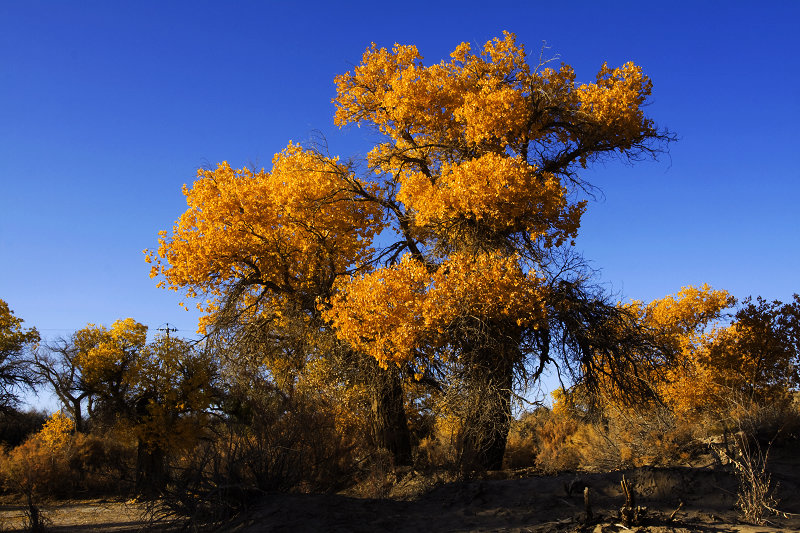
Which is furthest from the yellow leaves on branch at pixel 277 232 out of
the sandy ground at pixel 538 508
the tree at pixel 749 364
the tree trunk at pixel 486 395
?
the tree at pixel 749 364

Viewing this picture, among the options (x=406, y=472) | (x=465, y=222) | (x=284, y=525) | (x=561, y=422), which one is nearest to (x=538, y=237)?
(x=465, y=222)

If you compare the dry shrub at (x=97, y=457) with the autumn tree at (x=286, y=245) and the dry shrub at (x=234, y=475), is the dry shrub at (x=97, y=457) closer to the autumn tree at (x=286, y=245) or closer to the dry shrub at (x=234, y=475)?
the autumn tree at (x=286, y=245)

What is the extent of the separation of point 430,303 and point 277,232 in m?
6.71

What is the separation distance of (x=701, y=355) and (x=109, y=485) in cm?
2434

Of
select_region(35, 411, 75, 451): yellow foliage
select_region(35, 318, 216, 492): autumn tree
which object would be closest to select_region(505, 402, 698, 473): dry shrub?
select_region(35, 318, 216, 492): autumn tree

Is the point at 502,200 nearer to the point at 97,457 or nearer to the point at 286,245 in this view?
the point at 286,245

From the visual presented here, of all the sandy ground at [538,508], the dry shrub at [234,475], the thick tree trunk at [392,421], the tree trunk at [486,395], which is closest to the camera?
the sandy ground at [538,508]

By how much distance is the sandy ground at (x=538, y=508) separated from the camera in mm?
7590

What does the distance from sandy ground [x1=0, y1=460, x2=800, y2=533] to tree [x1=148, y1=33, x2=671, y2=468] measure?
13.4 ft

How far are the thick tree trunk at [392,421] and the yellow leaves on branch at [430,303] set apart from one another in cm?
340

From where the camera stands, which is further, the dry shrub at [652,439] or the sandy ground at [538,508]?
the dry shrub at [652,439]

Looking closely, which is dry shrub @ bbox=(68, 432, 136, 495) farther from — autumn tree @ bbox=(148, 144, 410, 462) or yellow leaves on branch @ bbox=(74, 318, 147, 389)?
autumn tree @ bbox=(148, 144, 410, 462)

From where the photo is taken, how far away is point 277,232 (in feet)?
57.2

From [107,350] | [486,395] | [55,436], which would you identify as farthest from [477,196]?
[55,436]
